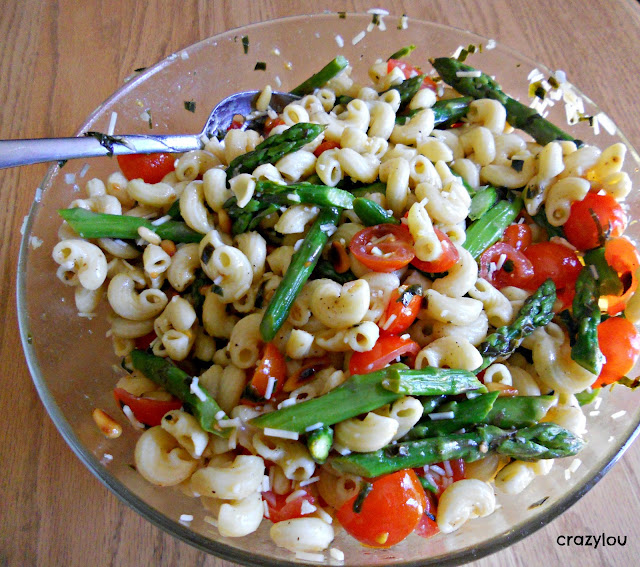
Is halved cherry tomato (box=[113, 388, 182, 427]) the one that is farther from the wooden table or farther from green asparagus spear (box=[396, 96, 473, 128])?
green asparagus spear (box=[396, 96, 473, 128])

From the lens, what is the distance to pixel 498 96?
1.67 meters

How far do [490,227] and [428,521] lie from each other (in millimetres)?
701

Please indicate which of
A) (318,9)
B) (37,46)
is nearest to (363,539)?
(318,9)

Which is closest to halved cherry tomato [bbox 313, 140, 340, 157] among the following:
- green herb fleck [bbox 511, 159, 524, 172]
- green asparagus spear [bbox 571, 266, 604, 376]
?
green herb fleck [bbox 511, 159, 524, 172]

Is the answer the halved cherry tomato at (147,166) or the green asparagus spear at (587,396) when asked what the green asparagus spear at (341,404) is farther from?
the halved cherry tomato at (147,166)

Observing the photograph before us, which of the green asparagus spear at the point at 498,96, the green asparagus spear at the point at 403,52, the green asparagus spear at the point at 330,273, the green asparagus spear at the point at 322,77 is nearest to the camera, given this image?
the green asparagus spear at the point at 330,273

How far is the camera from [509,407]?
119 centimetres

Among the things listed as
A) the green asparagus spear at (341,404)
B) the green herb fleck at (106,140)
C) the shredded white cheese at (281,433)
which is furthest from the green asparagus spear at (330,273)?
the green herb fleck at (106,140)

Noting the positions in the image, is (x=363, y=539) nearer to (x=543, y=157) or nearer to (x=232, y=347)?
(x=232, y=347)

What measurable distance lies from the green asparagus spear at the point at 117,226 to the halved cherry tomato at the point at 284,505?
0.64m

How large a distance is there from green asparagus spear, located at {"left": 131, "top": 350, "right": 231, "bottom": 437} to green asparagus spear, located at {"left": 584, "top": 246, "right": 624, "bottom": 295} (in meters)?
0.94

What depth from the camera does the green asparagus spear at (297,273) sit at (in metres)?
1.20

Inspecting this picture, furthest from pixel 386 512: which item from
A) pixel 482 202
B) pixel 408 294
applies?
pixel 482 202

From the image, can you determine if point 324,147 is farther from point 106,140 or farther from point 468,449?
point 468,449
